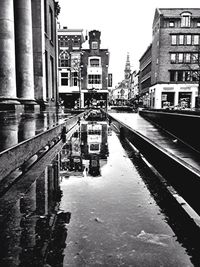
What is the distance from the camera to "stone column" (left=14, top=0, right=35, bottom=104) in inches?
683

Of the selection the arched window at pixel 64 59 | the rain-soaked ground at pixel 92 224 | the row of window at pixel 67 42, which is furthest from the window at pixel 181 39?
the rain-soaked ground at pixel 92 224

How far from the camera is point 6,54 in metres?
13.5

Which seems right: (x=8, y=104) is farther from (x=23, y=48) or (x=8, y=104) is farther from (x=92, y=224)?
(x=92, y=224)

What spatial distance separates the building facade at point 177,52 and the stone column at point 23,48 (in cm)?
4149

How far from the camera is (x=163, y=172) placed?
488cm

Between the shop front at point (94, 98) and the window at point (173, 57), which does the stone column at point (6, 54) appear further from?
the window at point (173, 57)

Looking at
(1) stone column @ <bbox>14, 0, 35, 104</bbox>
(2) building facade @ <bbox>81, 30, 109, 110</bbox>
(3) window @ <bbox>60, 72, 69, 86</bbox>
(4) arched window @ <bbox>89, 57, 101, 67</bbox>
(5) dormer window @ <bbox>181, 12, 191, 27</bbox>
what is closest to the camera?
(1) stone column @ <bbox>14, 0, 35, 104</bbox>

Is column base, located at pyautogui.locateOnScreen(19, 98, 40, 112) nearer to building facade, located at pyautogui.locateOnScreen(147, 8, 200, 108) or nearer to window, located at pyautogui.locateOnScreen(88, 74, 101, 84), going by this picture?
building facade, located at pyautogui.locateOnScreen(147, 8, 200, 108)

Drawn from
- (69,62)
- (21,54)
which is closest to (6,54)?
(21,54)

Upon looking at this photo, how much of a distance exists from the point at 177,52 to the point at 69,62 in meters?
23.6

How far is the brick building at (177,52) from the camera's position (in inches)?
2164

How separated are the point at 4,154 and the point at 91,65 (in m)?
60.9

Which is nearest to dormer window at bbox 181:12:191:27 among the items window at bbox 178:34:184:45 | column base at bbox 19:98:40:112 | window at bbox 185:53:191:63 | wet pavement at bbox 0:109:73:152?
window at bbox 178:34:184:45

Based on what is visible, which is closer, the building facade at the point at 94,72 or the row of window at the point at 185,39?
the row of window at the point at 185,39
